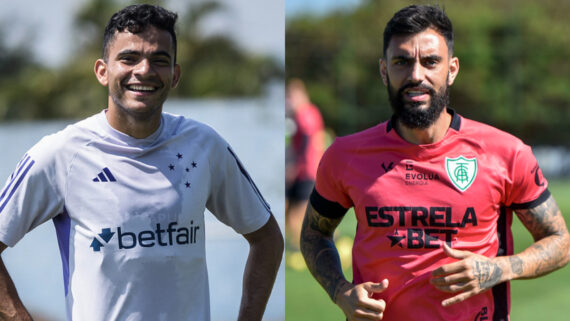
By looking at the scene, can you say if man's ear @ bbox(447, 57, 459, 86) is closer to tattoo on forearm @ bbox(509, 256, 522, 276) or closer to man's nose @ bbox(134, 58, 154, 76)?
tattoo on forearm @ bbox(509, 256, 522, 276)

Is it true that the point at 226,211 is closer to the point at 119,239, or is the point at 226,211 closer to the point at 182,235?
the point at 182,235

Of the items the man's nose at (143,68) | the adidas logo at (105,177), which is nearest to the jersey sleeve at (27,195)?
→ the adidas logo at (105,177)

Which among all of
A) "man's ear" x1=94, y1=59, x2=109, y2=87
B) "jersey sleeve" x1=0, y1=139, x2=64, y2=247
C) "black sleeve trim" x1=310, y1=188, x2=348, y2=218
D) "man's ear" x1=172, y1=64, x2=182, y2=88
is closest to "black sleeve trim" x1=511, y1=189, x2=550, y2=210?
"black sleeve trim" x1=310, y1=188, x2=348, y2=218

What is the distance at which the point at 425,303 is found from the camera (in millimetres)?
2955

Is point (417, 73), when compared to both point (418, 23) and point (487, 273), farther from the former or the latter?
point (487, 273)

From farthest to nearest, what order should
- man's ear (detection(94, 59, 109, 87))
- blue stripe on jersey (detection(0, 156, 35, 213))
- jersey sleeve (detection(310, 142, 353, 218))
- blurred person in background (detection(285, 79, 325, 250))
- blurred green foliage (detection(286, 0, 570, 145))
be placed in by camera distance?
blurred green foliage (detection(286, 0, 570, 145))
blurred person in background (detection(285, 79, 325, 250))
jersey sleeve (detection(310, 142, 353, 218))
man's ear (detection(94, 59, 109, 87))
blue stripe on jersey (detection(0, 156, 35, 213))

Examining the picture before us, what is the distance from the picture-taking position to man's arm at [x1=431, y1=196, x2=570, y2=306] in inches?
111

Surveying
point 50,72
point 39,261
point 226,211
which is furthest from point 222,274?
point 50,72

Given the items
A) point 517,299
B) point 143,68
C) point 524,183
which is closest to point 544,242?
→ point 524,183

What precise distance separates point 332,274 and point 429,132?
0.74 m

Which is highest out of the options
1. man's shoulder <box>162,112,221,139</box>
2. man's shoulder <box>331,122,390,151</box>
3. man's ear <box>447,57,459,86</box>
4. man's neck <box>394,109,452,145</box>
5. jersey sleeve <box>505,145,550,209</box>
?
man's ear <box>447,57,459,86</box>

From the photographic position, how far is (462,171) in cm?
305

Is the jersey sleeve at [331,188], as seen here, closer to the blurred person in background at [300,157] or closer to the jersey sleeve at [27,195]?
the jersey sleeve at [27,195]

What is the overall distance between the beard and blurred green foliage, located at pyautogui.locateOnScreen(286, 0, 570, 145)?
66.5ft
